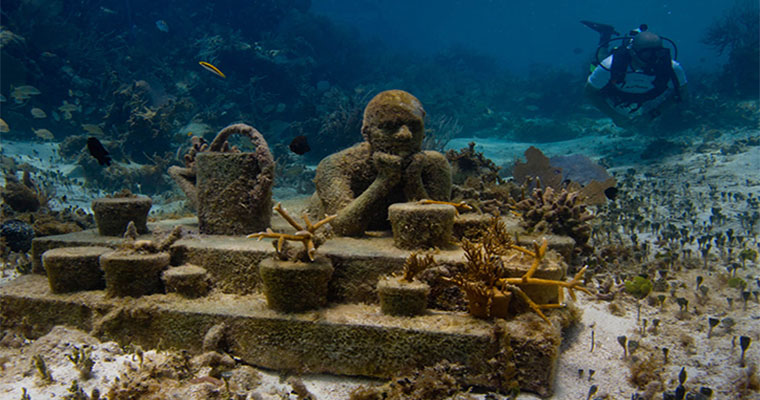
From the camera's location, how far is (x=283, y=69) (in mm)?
19750

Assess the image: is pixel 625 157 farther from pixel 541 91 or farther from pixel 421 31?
pixel 421 31

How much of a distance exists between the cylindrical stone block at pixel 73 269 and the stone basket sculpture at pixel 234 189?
1.00m

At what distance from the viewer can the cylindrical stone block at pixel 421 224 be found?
11.1ft

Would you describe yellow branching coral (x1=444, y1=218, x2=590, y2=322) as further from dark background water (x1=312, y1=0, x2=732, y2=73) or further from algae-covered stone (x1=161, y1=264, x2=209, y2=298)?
dark background water (x1=312, y1=0, x2=732, y2=73)

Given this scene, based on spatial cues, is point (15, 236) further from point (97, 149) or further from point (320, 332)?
point (320, 332)

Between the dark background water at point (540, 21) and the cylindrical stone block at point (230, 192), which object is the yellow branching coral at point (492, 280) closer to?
the cylindrical stone block at point (230, 192)

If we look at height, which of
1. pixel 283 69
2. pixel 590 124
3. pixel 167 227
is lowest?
pixel 167 227

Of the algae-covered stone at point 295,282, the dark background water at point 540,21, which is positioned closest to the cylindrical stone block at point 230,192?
the algae-covered stone at point 295,282

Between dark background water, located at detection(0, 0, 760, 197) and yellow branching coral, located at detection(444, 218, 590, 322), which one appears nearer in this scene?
yellow branching coral, located at detection(444, 218, 590, 322)

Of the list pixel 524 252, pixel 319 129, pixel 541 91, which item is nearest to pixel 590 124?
pixel 541 91

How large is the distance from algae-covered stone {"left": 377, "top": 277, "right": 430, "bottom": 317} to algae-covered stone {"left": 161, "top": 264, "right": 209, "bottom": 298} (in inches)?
66.2

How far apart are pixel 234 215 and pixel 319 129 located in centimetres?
1160

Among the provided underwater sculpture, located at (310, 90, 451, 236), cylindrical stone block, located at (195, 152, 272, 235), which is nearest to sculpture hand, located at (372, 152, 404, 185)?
underwater sculpture, located at (310, 90, 451, 236)

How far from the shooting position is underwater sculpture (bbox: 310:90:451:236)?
3.78m
